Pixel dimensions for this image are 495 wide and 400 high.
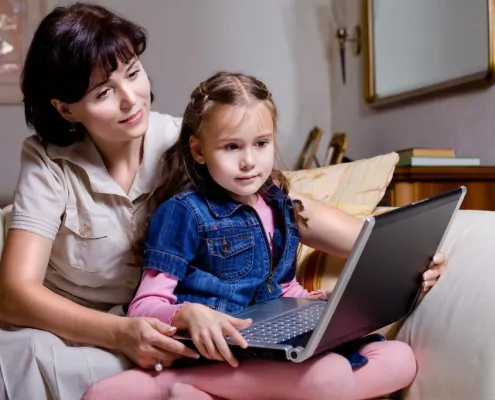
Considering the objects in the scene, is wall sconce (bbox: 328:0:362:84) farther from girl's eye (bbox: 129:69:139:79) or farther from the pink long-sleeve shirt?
the pink long-sleeve shirt

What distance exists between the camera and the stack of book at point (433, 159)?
172cm

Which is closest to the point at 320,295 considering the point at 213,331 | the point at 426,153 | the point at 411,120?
the point at 213,331

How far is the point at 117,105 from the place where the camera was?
1.15m

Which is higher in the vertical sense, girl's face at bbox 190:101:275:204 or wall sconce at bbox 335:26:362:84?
wall sconce at bbox 335:26:362:84

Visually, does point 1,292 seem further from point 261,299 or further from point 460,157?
point 460,157

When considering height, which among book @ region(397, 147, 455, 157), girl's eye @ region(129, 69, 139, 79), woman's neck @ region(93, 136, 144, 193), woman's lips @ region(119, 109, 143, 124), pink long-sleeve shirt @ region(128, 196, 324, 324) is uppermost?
girl's eye @ region(129, 69, 139, 79)

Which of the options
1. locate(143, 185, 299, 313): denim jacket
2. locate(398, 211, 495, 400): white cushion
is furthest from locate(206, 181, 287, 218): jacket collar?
locate(398, 211, 495, 400): white cushion

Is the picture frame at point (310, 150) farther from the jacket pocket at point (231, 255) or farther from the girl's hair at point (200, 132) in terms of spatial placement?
the jacket pocket at point (231, 255)

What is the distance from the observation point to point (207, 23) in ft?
7.96

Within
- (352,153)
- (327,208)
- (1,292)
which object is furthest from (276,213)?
(352,153)

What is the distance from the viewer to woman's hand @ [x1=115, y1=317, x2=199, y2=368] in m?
0.97

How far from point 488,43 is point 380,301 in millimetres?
1029

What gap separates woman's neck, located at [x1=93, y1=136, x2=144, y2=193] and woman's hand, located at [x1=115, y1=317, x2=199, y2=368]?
33 centimetres

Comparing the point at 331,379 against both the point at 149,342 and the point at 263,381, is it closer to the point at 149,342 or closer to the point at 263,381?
the point at 263,381
